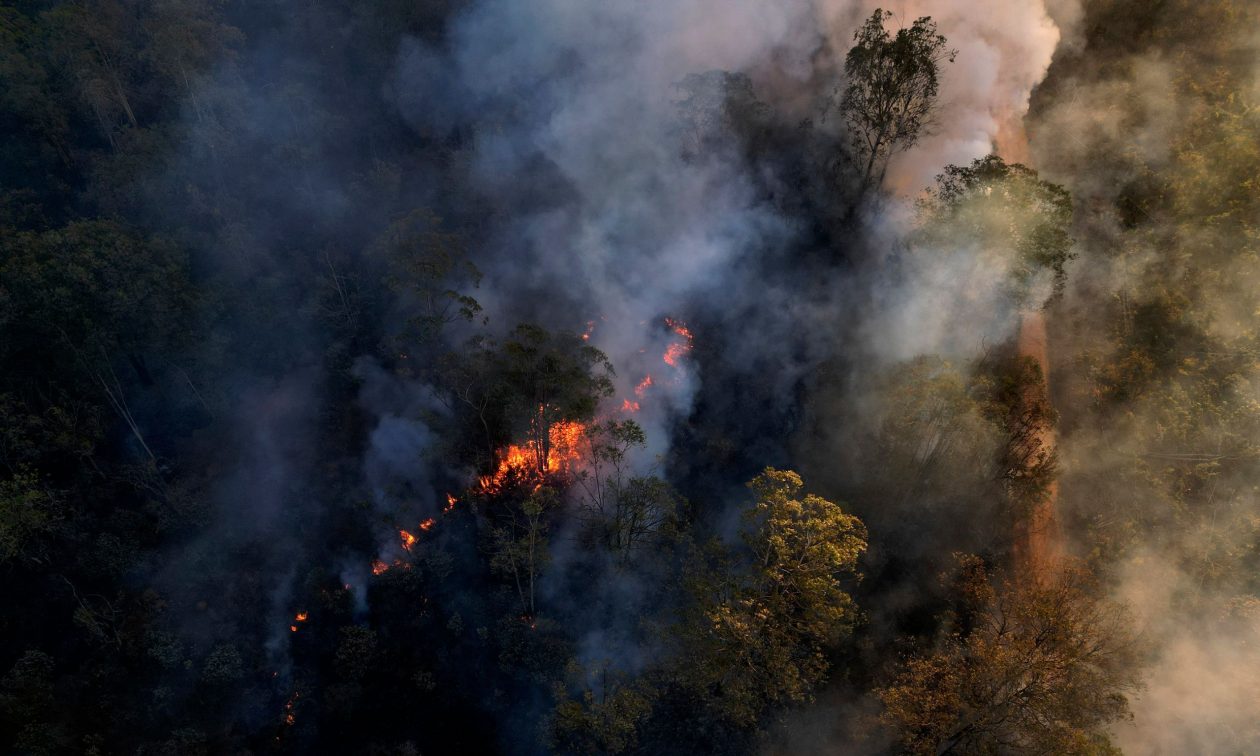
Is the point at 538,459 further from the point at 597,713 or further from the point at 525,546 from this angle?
the point at 597,713

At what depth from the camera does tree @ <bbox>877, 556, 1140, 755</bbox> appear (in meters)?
16.6

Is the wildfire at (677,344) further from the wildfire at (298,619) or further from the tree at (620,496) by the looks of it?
the wildfire at (298,619)

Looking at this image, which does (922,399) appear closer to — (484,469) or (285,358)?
(484,469)

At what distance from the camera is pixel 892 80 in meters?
28.1

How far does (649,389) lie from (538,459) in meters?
6.91

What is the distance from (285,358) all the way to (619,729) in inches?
1065

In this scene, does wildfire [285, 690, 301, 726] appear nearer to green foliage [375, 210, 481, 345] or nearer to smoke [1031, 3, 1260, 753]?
green foliage [375, 210, 481, 345]

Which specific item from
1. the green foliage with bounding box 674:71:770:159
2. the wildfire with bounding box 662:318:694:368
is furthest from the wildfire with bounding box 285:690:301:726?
the green foliage with bounding box 674:71:770:159

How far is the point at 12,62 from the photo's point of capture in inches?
1255

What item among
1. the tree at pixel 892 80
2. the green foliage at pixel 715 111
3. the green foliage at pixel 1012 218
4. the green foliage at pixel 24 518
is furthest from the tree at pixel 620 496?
the green foliage at pixel 24 518

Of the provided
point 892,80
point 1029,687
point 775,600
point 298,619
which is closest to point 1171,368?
point 1029,687

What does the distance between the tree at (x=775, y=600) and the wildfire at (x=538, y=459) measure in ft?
34.9

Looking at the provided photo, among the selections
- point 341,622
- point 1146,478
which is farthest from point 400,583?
point 1146,478

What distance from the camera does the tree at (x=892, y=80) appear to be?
2680cm
